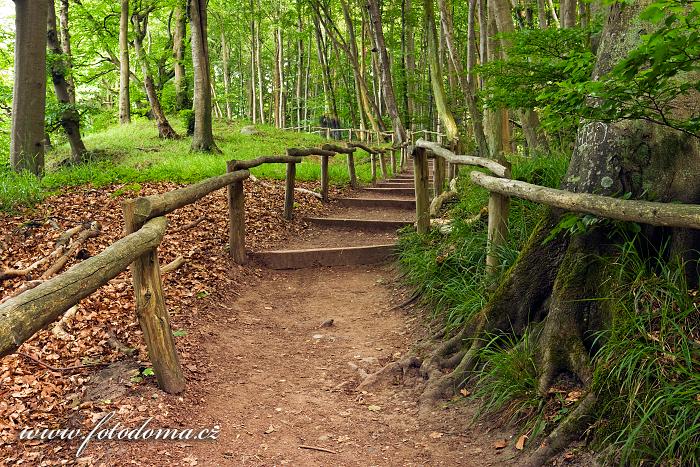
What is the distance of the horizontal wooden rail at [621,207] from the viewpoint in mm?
2488

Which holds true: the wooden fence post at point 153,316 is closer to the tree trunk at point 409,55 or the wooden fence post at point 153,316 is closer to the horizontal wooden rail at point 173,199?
the horizontal wooden rail at point 173,199

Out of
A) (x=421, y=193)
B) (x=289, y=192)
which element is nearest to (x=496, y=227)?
(x=421, y=193)

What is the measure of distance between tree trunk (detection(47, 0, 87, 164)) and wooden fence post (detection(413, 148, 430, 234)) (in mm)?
8871

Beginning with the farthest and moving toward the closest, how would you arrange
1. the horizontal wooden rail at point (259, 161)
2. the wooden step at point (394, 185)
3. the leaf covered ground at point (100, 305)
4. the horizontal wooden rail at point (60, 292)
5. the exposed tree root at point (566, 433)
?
the wooden step at point (394, 185)
the horizontal wooden rail at point (259, 161)
the leaf covered ground at point (100, 305)
the exposed tree root at point (566, 433)
the horizontal wooden rail at point (60, 292)

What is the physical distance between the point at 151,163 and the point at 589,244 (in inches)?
468

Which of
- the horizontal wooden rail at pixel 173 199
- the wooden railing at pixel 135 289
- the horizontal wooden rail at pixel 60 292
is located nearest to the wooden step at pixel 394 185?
the horizontal wooden rail at pixel 173 199

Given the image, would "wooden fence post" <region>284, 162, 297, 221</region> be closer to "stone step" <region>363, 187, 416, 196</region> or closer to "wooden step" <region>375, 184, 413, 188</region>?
"stone step" <region>363, 187, 416, 196</region>

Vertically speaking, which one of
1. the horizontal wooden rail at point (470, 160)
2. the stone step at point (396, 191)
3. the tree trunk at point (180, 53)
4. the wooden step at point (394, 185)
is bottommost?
the stone step at point (396, 191)

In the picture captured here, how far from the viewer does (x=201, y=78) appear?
1397cm

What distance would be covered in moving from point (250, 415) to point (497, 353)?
178 cm

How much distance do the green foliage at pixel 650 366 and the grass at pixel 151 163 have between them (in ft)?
23.7

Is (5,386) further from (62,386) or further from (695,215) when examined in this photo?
(695,215)

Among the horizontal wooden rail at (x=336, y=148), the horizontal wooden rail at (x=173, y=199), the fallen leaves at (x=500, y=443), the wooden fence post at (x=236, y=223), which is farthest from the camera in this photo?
the horizontal wooden rail at (x=336, y=148)

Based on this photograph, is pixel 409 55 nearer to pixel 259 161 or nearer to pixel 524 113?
pixel 524 113
